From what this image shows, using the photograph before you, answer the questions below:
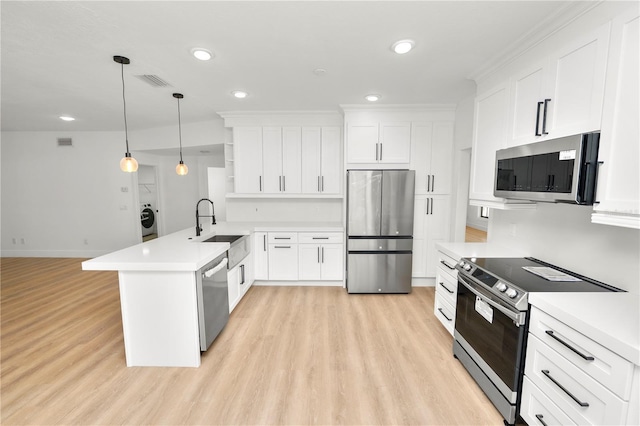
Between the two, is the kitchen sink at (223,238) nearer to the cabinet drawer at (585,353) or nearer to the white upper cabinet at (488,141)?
the white upper cabinet at (488,141)

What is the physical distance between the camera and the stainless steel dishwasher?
2.29m

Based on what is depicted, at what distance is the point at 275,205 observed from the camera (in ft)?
15.1

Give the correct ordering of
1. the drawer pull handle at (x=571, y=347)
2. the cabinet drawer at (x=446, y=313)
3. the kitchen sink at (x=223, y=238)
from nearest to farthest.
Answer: the drawer pull handle at (x=571, y=347) → the cabinet drawer at (x=446, y=313) → the kitchen sink at (x=223, y=238)

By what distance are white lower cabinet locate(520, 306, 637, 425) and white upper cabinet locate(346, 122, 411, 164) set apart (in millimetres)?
2661

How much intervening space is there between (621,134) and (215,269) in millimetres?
2895

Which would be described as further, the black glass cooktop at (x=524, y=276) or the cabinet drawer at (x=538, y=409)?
the black glass cooktop at (x=524, y=276)

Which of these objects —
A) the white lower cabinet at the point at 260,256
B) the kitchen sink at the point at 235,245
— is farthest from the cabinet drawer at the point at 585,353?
the white lower cabinet at the point at 260,256

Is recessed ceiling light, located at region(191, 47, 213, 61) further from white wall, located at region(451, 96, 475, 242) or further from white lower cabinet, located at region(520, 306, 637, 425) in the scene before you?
white wall, located at region(451, 96, 475, 242)

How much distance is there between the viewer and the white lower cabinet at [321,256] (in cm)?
395

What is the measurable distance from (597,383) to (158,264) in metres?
2.69

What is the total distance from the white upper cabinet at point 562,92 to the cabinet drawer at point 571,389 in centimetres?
127

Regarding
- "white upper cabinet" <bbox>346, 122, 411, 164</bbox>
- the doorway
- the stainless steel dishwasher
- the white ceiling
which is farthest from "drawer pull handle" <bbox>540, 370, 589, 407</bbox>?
the doorway

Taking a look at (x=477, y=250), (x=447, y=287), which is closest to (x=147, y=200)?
(x=447, y=287)

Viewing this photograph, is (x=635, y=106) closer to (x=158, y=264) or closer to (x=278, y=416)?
(x=278, y=416)
